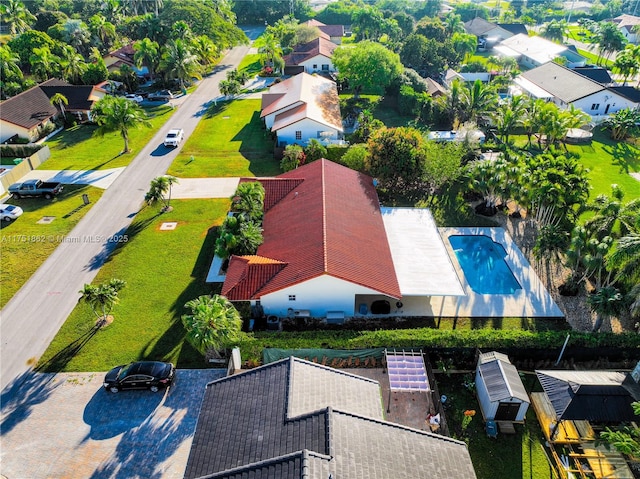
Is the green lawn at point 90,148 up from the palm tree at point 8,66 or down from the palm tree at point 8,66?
down

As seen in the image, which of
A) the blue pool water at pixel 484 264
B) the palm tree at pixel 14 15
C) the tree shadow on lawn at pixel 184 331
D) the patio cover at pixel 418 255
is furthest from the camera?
the palm tree at pixel 14 15

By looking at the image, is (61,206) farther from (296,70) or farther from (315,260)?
(296,70)

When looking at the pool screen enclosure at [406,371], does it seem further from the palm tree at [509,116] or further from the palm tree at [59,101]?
the palm tree at [59,101]

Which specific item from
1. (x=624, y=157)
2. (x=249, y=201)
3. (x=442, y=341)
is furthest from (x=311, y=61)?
(x=442, y=341)

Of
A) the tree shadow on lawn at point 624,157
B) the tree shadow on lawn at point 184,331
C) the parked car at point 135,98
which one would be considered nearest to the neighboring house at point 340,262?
the tree shadow on lawn at point 184,331

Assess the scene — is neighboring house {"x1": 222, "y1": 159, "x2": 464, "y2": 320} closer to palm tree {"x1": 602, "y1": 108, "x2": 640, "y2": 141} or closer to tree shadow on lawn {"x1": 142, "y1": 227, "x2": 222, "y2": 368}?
tree shadow on lawn {"x1": 142, "y1": 227, "x2": 222, "y2": 368}

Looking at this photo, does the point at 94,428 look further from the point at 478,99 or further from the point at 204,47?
the point at 204,47

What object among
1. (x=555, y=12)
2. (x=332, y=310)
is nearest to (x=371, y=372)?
(x=332, y=310)
